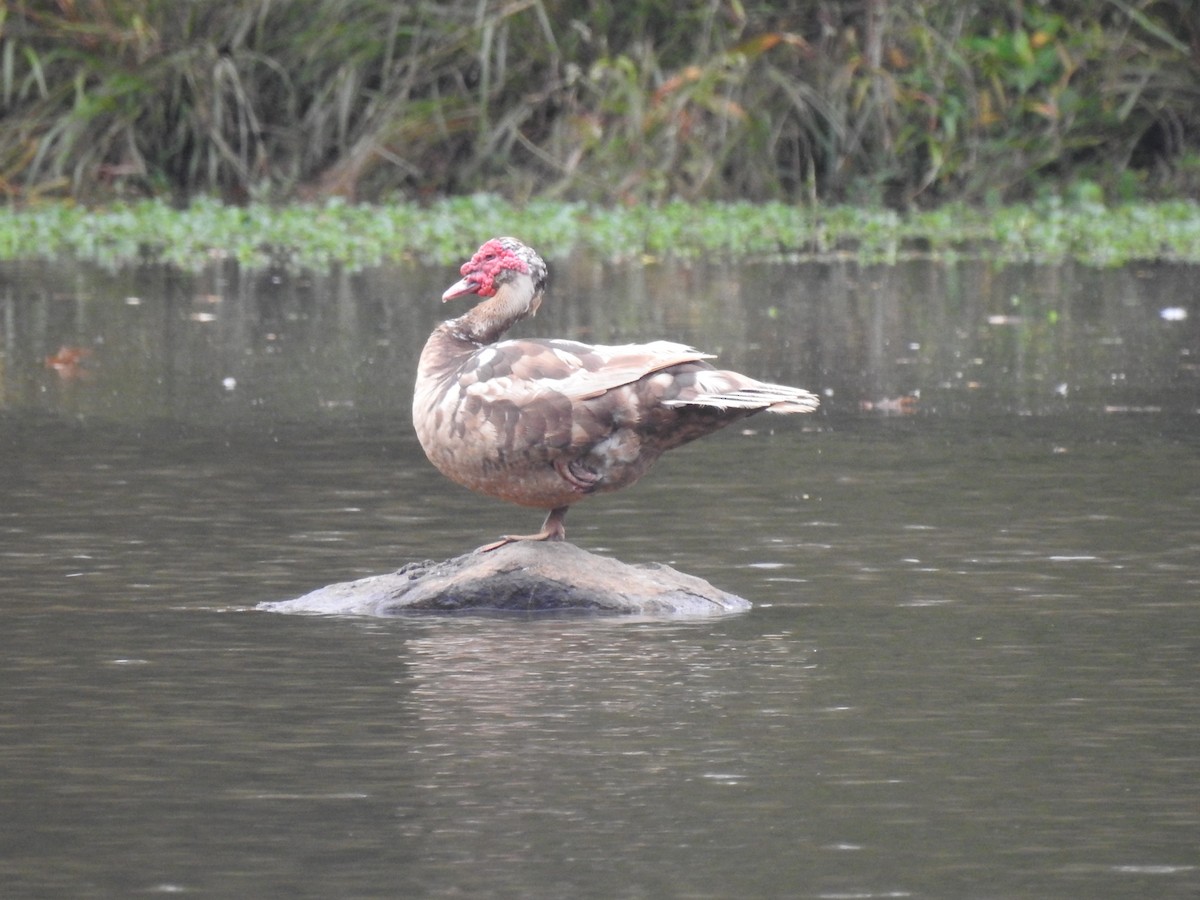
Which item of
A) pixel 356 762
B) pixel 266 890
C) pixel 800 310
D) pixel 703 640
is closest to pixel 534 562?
pixel 703 640

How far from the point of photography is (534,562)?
7.12 metres

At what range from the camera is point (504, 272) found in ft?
24.8

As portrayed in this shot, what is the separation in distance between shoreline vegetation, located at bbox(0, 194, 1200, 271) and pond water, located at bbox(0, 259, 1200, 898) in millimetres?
7573

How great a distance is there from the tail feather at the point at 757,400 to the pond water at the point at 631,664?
549 millimetres

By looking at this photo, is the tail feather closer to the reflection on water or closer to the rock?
the rock

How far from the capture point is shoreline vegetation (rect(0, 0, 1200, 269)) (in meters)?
22.8

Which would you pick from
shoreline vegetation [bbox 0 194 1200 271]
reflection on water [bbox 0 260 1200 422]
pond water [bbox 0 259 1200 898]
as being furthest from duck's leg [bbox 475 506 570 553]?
shoreline vegetation [bbox 0 194 1200 271]

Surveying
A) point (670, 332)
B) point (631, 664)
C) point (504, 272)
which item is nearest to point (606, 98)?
point (670, 332)

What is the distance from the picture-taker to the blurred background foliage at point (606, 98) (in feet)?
75.4

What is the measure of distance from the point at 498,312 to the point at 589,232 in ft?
45.0

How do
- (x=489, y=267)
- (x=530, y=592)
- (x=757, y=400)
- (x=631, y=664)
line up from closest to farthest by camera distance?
(x=631, y=664) < (x=757, y=400) < (x=530, y=592) < (x=489, y=267)

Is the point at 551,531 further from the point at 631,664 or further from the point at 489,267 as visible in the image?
the point at 631,664

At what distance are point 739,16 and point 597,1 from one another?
1.26 metres

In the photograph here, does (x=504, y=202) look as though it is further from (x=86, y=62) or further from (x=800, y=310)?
(x=800, y=310)
